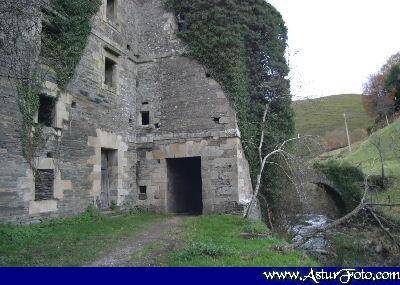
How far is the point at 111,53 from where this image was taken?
1208 centimetres

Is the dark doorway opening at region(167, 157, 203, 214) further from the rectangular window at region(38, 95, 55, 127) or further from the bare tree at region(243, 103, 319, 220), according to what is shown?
the rectangular window at region(38, 95, 55, 127)

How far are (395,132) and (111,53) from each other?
21.4 metres

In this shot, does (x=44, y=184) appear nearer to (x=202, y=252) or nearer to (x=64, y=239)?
(x=64, y=239)

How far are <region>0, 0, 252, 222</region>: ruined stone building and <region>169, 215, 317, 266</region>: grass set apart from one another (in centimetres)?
255

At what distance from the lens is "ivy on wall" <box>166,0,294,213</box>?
41.1ft

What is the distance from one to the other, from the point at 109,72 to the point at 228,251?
7876 mm

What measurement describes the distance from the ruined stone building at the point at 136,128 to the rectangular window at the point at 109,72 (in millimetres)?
35

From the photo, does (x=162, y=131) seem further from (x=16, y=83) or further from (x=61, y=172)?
(x=16, y=83)

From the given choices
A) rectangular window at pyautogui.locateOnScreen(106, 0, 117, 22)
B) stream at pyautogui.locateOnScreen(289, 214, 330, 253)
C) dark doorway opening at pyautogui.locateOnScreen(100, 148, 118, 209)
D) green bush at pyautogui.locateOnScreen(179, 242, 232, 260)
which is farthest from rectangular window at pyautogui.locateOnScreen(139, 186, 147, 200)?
green bush at pyautogui.locateOnScreen(179, 242, 232, 260)

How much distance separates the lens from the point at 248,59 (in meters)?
13.4

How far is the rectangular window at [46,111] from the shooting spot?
9492mm

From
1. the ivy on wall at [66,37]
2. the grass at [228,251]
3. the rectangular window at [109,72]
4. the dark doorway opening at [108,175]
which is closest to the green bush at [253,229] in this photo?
the grass at [228,251]

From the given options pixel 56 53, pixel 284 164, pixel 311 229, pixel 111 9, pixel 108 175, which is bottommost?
pixel 311 229

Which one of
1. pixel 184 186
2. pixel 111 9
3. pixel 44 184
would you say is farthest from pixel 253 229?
pixel 111 9
